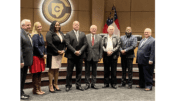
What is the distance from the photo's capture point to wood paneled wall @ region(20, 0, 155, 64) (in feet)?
20.5

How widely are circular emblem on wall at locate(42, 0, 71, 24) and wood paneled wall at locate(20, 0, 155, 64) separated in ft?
0.64

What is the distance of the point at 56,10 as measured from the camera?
6410mm

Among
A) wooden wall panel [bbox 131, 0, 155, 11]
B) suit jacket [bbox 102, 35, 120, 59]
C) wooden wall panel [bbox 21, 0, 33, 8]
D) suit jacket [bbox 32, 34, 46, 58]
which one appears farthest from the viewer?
wooden wall panel [bbox 131, 0, 155, 11]

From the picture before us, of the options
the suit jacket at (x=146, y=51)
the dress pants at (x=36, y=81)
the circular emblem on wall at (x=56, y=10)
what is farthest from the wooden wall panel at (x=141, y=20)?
the dress pants at (x=36, y=81)

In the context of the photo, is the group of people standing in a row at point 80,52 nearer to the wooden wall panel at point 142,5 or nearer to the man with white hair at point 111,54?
the man with white hair at point 111,54

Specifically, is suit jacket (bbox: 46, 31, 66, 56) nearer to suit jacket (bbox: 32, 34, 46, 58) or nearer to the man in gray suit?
suit jacket (bbox: 32, 34, 46, 58)

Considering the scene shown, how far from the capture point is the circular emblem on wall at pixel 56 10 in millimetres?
6324

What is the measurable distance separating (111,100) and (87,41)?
145 cm

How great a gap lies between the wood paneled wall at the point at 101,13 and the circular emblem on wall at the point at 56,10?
0.64 ft

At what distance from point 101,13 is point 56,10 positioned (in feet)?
5.79

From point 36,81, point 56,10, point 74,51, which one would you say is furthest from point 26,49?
point 56,10

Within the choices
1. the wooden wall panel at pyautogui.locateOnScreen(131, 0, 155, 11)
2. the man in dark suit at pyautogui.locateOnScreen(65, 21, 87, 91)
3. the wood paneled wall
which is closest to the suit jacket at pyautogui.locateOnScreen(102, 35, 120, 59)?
the man in dark suit at pyautogui.locateOnScreen(65, 21, 87, 91)

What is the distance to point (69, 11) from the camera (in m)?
6.55
